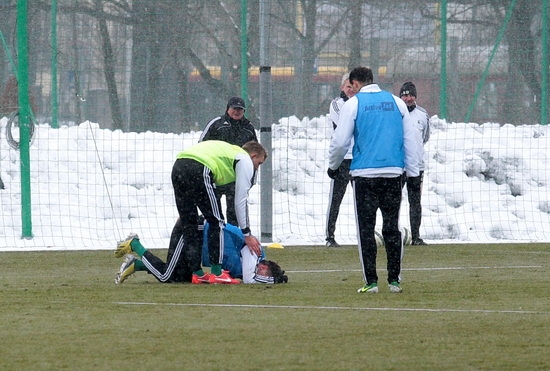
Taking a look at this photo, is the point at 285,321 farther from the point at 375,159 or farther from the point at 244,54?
the point at 244,54

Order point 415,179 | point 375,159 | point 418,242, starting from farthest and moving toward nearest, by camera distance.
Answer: point 418,242 < point 415,179 < point 375,159

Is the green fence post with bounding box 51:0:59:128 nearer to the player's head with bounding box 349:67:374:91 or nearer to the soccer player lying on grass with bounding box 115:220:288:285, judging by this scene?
the soccer player lying on grass with bounding box 115:220:288:285

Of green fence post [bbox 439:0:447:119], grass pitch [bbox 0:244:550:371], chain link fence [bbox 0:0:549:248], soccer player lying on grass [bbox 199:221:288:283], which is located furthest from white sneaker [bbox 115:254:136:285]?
green fence post [bbox 439:0:447:119]

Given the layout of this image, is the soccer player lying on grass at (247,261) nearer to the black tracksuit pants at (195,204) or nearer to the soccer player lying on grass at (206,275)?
the soccer player lying on grass at (206,275)

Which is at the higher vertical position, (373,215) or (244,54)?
(244,54)

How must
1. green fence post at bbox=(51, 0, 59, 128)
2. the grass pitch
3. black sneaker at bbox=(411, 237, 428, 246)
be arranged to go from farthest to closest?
green fence post at bbox=(51, 0, 59, 128), black sneaker at bbox=(411, 237, 428, 246), the grass pitch

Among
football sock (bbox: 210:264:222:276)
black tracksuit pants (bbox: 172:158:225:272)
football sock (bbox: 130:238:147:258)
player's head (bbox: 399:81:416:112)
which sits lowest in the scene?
football sock (bbox: 210:264:222:276)

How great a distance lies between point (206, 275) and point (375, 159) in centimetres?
200

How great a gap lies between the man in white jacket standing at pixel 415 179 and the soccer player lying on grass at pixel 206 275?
4308 millimetres

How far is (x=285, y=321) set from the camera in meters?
7.60

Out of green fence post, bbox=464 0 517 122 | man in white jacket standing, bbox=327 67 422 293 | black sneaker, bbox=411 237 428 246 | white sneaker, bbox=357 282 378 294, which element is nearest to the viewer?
man in white jacket standing, bbox=327 67 422 293

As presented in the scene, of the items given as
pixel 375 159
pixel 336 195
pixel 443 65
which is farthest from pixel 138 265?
pixel 443 65

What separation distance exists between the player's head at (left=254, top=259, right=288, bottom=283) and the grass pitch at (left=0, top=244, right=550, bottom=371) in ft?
0.64

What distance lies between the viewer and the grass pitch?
6.18 metres
